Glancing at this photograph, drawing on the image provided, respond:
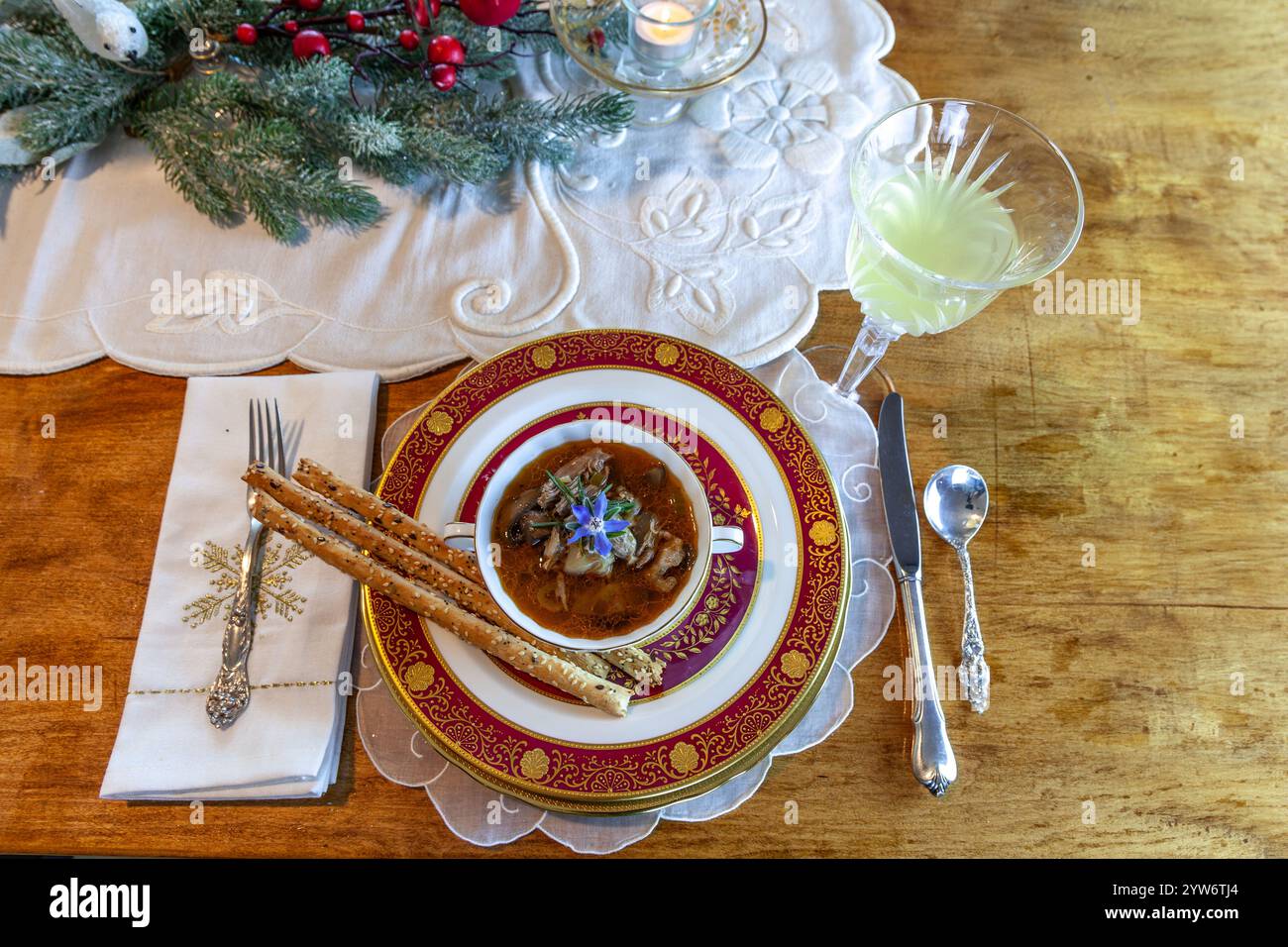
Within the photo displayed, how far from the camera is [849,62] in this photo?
70.7 inches

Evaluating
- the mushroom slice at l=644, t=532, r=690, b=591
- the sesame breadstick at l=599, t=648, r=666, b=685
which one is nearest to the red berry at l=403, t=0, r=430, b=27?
the mushroom slice at l=644, t=532, r=690, b=591

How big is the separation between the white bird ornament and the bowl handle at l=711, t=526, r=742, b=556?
57.4 inches

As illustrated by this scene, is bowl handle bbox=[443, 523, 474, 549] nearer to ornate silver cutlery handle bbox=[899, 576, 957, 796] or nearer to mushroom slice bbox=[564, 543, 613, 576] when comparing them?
mushroom slice bbox=[564, 543, 613, 576]

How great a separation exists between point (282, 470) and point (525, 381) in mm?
450

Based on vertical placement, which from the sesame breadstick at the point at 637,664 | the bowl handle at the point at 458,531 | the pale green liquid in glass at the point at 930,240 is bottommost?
the sesame breadstick at the point at 637,664

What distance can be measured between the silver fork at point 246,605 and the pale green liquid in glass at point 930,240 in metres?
1.05

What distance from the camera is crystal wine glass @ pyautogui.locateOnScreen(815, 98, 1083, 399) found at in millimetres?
1323

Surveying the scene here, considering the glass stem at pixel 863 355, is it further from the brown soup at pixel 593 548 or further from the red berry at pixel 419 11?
the red berry at pixel 419 11

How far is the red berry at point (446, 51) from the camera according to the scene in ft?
5.14

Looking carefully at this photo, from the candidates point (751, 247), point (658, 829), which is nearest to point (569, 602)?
point (658, 829)

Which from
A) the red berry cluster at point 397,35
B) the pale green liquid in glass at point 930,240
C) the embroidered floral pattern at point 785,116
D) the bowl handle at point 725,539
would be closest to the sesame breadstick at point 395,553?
the bowl handle at point 725,539

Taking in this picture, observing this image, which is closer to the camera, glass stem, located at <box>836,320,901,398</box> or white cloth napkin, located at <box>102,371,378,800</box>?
white cloth napkin, located at <box>102,371,378,800</box>

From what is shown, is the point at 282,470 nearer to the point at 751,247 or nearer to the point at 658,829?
the point at 658,829

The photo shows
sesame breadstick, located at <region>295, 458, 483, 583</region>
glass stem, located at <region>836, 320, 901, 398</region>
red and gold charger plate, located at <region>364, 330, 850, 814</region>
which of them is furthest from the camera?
glass stem, located at <region>836, 320, 901, 398</region>
